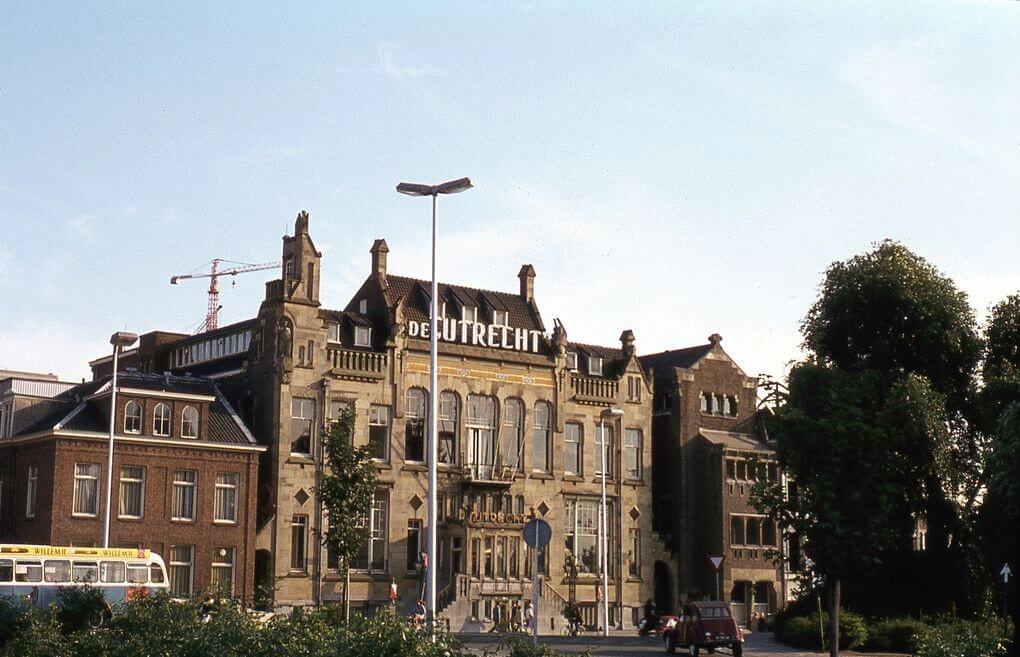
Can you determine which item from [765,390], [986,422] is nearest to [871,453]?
[765,390]

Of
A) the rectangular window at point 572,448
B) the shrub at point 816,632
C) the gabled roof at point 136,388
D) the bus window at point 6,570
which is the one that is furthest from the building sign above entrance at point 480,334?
the bus window at point 6,570

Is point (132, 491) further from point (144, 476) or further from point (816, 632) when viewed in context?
point (816, 632)

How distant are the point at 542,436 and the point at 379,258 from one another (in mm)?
12895

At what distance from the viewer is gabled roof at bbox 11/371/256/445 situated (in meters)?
62.3

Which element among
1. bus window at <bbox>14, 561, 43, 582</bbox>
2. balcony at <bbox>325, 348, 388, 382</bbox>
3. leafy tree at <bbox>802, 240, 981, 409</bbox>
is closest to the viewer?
bus window at <bbox>14, 561, 43, 582</bbox>

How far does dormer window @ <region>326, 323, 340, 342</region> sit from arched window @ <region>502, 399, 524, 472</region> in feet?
32.6

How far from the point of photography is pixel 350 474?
60.4 metres

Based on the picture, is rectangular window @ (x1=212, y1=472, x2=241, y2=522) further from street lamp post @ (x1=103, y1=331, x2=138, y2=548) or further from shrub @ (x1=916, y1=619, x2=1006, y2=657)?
shrub @ (x1=916, y1=619, x2=1006, y2=657)

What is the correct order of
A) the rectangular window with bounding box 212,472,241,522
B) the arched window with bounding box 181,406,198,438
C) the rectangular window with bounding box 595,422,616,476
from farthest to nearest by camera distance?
the rectangular window with bounding box 595,422,616,476 < the rectangular window with bounding box 212,472,241,522 < the arched window with bounding box 181,406,198,438

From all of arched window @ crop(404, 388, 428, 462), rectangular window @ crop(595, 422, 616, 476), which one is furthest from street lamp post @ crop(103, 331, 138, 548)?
rectangular window @ crop(595, 422, 616, 476)

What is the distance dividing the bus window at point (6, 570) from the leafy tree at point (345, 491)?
575 inches

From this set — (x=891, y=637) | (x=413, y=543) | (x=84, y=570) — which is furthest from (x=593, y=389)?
(x=84, y=570)

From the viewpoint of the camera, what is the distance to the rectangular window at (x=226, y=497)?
64688 millimetres

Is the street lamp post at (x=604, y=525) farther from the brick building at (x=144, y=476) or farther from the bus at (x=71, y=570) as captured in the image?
the bus at (x=71, y=570)
